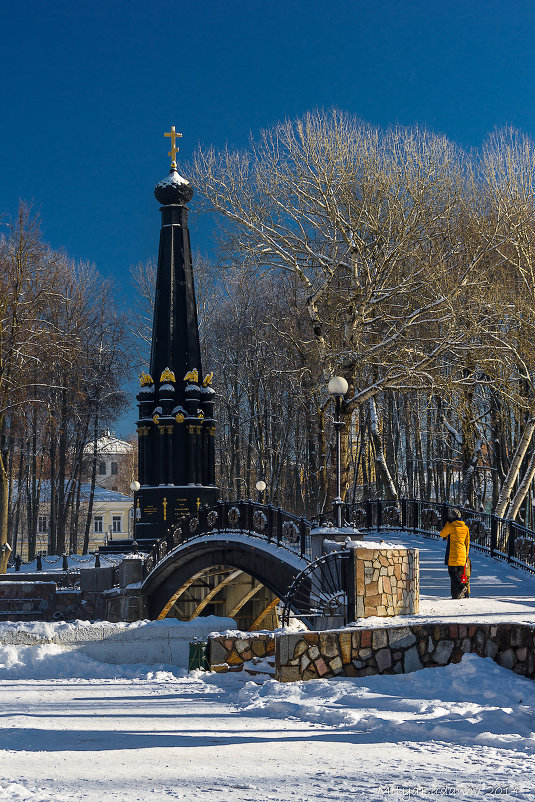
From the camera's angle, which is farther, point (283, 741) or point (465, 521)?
point (465, 521)

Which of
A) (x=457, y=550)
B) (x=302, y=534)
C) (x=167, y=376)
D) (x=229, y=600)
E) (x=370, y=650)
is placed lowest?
(x=229, y=600)

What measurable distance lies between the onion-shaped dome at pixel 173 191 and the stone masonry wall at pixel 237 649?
904 inches

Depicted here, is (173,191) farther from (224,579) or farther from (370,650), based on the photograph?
(370,650)

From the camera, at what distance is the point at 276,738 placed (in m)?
7.59

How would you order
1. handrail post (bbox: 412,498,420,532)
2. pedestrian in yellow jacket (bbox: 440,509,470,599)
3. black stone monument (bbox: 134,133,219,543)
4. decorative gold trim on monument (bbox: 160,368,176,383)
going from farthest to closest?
decorative gold trim on monument (bbox: 160,368,176,383), black stone monument (bbox: 134,133,219,543), handrail post (bbox: 412,498,420,532), pedestrian in yellow jacket (bbox: 440,509,470,599)

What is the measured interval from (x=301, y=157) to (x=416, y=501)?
10192 millimetres

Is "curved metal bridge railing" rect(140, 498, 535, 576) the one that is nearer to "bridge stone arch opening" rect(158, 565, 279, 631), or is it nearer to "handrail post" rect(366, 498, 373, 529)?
"handrail post" rect(366, 498, 373, 529)

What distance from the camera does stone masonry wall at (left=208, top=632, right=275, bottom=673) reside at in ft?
39.0

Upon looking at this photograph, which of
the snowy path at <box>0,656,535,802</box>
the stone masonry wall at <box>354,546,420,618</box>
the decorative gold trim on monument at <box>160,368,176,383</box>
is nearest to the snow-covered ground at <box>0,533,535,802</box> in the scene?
the snowy path at <box>0,656,535,802</box>

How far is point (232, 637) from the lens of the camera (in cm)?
1204

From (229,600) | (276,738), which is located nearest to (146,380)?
(229,600)

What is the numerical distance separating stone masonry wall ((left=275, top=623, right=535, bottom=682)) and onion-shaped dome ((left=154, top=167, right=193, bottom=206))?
80.4 ft

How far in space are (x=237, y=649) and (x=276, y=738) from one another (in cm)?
446

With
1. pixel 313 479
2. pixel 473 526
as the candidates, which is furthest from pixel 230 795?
pixel 313 479
